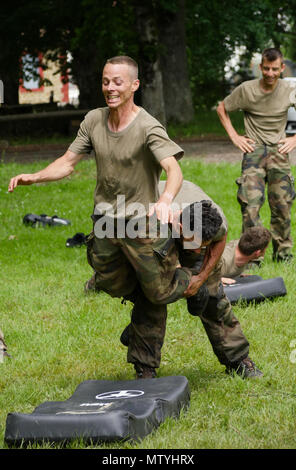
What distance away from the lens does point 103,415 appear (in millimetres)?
4555

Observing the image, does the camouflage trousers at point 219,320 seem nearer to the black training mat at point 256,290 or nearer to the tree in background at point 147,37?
the black training mat at point 256,290

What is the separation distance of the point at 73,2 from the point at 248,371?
67.6ft

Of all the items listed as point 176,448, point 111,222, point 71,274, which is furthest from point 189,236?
point 71,274

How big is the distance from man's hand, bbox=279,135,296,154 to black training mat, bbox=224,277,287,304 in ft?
6.23

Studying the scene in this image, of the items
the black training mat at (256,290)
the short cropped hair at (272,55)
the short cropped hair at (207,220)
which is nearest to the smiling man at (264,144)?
the short cropped hair at (272,55)

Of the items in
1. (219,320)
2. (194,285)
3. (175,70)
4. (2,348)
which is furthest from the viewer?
(175,70)

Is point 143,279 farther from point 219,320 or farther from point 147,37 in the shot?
point 147,37

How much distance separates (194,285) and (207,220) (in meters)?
0.44

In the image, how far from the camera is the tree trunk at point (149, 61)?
21.8 m

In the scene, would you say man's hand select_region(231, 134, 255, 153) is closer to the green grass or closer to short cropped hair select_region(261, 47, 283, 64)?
short cropped hair select_region(261, 47, 283, 64)

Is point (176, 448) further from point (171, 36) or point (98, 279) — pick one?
point (171, 36)

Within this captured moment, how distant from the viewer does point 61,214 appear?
13.5 metres

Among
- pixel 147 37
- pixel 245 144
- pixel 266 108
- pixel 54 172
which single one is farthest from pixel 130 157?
pixel 147 37

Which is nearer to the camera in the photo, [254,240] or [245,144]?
[254,240]
